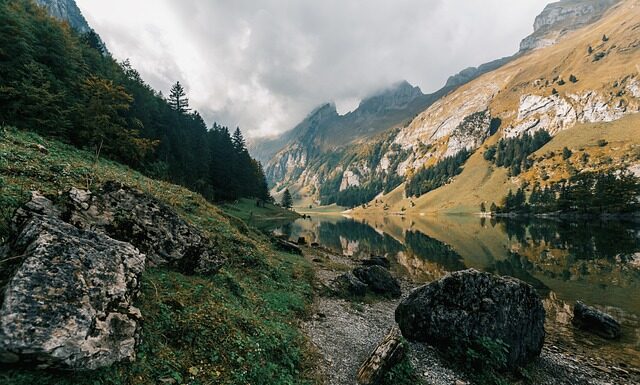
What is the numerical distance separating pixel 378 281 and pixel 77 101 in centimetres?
4293

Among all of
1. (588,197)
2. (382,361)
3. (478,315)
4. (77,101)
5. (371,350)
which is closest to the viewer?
(382,361)

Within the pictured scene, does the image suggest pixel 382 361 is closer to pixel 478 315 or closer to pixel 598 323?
pixel 478 315

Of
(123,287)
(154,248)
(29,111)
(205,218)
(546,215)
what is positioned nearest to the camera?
(123,287)

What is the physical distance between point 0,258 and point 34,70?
35103mm

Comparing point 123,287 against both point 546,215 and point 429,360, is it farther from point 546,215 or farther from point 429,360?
point 546,215

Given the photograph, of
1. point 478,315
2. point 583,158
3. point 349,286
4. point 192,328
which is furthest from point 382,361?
point 583,158

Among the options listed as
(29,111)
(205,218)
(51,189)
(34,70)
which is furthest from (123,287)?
(34,70)

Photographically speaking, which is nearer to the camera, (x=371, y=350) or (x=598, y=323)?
(x=371, y=350)

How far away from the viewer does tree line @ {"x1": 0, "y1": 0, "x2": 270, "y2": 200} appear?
29.3 m

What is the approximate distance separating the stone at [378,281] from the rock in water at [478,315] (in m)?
10.2

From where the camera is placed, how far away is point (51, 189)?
13117mm

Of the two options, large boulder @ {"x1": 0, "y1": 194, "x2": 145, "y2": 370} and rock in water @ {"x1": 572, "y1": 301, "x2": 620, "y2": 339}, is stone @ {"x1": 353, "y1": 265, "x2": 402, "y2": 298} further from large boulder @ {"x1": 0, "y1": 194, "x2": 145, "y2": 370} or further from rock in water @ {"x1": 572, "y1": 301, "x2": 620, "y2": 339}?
large boulder @ {"x1": 0, "y1": 194, "x2": 145, "y2": 370}

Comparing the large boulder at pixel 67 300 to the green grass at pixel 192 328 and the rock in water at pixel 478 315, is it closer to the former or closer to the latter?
the green grass at pixel 192 328

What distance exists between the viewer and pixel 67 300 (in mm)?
6586
